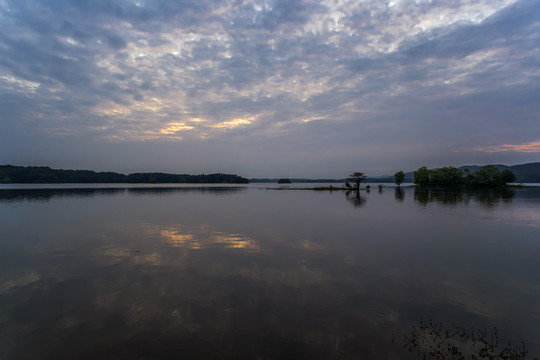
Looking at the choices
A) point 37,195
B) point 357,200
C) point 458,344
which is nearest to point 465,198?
point 357,200

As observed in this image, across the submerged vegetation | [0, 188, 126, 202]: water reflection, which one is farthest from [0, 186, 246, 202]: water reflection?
the submerged vegetation

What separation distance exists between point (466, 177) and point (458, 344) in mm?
171294

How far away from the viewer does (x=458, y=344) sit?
23.9 feet

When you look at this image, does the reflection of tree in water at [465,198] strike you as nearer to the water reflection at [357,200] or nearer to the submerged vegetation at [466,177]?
the water reflection at [357,200]

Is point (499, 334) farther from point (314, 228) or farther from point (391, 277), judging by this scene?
point (314, 228)

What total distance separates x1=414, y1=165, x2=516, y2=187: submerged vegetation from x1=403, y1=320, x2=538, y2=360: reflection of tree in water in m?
167

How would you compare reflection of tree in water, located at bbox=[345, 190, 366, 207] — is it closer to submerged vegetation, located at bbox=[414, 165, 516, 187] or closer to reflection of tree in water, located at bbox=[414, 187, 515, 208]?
reflection of tree in water, located at bbox=[414, 187, 515, 208]

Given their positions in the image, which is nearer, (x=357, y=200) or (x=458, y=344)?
(x=458, y=344)

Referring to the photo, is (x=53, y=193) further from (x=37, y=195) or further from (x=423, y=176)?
(x=423, y=176)

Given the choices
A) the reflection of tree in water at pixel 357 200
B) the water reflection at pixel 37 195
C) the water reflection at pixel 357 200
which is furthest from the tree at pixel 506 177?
the water reflection at pixel 37 195

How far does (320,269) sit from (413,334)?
6052mm

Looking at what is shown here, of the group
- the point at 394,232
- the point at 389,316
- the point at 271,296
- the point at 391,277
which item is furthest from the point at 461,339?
the point at 394,232

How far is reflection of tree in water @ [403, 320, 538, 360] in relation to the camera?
688 centimetres

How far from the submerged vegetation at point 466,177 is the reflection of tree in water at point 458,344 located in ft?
549
